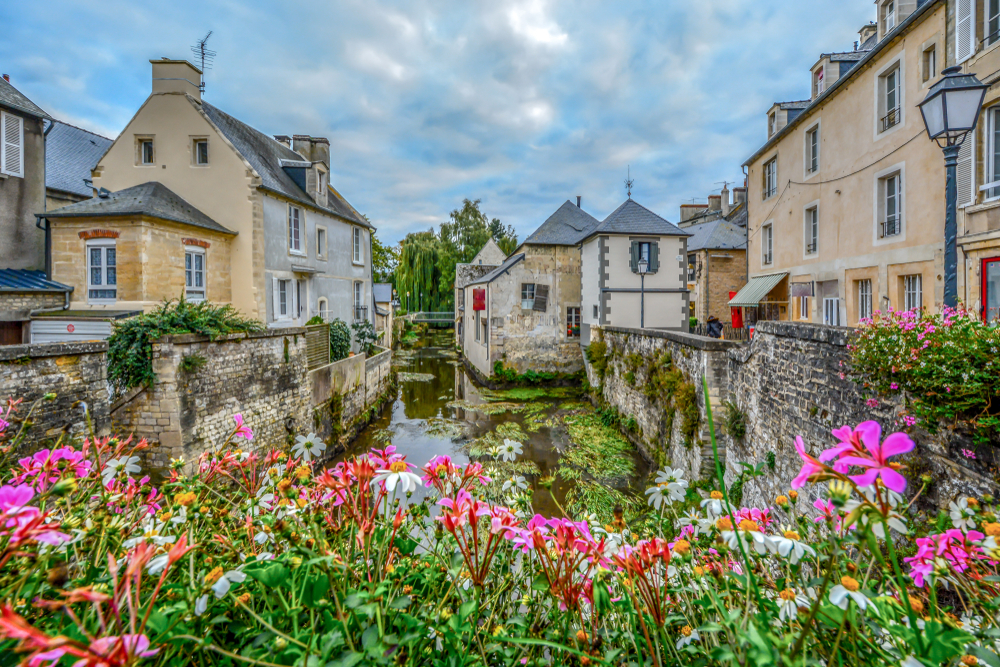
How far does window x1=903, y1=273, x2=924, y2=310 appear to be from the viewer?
1027 cm

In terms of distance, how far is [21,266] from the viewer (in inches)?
474

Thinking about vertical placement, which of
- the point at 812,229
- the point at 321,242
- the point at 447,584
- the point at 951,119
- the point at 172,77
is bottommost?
the point at 447,584

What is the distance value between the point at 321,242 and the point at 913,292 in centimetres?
1772

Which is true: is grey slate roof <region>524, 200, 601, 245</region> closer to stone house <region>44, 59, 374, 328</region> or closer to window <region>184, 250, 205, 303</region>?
stone house <region>44, 59, 374, 328</region>

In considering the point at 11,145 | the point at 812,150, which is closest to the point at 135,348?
the point at 11,145

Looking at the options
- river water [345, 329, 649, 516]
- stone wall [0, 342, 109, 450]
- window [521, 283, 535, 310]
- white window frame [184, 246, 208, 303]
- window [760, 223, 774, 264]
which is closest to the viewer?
stone wall [0, 342, 109, 450]

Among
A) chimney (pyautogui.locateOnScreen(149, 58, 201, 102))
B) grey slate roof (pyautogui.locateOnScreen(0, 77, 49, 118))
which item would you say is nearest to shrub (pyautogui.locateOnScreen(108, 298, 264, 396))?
grey slate roof (pyautogui.locateOnScreen(0, 77, 49, 118))

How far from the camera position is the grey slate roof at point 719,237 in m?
24.9

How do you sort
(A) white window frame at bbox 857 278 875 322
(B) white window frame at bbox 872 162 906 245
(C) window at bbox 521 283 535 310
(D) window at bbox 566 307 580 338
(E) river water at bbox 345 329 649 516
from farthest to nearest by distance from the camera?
1. (D) window at bbox 566 307 580 338
2. (C) window at bbox 521 283 535 310
3. (A) white window frame at bbox 857 278 875 322
4. (B) white window frame at bbox 872 162 906 245
5. (E) river water at bbox 345 329 649 516

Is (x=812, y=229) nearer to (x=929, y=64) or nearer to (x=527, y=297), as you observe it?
(x=929, y=64)

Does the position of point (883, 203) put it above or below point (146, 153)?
below

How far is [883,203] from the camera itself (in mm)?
11297

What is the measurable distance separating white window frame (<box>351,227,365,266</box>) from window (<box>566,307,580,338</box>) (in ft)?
31.6

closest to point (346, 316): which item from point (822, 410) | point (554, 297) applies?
point (554, 297)
